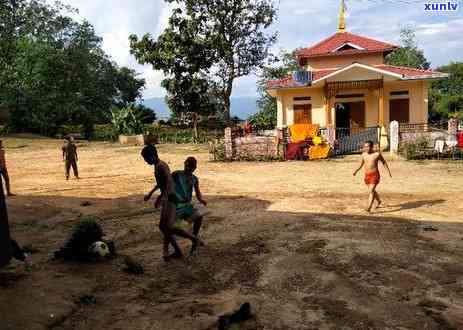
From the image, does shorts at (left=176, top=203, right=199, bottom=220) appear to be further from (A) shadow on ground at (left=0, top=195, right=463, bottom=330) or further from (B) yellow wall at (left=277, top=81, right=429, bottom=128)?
(B) yellow wall at (left=277, top=81, right=429, bottom=128)

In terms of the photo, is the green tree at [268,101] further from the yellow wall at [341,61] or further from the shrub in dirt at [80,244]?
the shrub in dirt at [80,244]

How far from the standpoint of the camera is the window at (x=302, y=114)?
23547mm

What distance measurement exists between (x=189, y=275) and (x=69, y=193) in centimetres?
741

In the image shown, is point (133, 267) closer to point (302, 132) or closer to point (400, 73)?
point (302, 132)

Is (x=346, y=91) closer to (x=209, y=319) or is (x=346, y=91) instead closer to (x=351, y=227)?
(x=351, y=227)

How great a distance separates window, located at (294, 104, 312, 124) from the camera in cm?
2355

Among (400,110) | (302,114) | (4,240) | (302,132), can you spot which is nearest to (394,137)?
(302,132)

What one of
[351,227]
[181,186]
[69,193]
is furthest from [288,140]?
[181,186]

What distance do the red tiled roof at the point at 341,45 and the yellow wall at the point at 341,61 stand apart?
16.8 inches

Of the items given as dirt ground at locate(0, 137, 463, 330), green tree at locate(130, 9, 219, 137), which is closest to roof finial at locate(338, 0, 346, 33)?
green tree at locate(130, 9, 219, 137)

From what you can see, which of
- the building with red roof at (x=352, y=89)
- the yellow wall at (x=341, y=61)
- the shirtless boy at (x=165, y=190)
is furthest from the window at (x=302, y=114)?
the shirtless boy at (x=165, y=190)

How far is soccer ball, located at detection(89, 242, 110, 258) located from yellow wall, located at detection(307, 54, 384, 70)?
20332 mm

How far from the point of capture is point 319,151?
1852 cm

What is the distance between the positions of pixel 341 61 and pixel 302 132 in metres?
7.18
